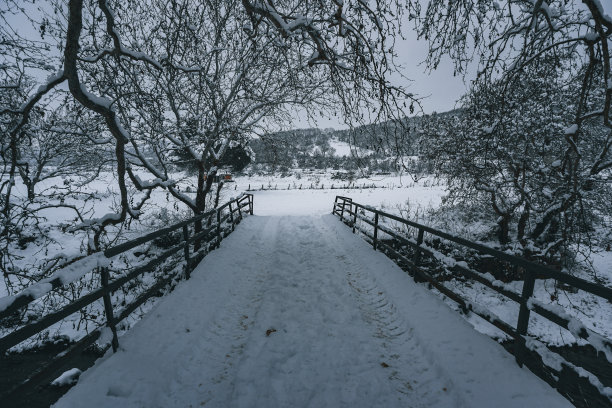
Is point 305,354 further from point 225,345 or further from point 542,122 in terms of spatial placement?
point 542,122

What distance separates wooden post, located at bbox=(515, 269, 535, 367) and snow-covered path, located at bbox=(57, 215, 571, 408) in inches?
5.2

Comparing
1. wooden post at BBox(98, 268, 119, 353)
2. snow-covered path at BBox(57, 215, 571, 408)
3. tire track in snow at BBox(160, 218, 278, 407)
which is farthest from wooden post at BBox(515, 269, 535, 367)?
wooden post at BBox(98, 268, 119, 353)

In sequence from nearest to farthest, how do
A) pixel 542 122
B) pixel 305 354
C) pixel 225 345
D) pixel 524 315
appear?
pixel 524 315, pixel 305 354, pixel 225 345, pixel 542 122

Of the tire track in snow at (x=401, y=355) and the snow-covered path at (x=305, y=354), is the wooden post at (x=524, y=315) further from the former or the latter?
the tire track in snow at (x=401, y=355)

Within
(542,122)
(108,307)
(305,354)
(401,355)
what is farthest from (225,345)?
(542,122)

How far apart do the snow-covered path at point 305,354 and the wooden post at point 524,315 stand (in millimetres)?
131

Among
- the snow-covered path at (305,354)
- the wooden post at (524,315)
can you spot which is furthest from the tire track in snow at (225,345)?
the wooden post at (524,315)

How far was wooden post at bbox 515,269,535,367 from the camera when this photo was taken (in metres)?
2.71

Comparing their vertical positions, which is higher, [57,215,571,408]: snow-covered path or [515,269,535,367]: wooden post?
[515,269,535,367]: wooden post

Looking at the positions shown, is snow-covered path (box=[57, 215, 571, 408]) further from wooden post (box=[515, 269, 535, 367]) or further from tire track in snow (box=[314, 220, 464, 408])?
wooden post (box=[515, 269, 535, 367])

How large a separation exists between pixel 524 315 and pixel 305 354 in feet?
7.75

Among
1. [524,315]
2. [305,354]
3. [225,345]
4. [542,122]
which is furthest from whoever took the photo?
[542,122]

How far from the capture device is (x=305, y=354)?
333cm

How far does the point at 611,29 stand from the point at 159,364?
539cm
